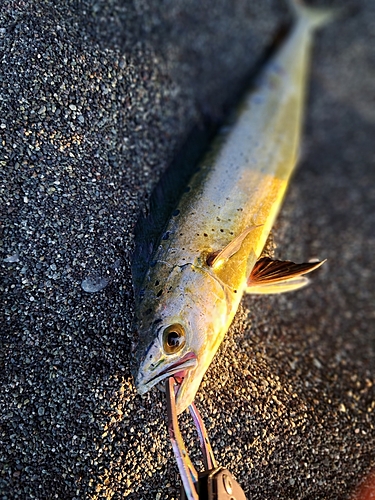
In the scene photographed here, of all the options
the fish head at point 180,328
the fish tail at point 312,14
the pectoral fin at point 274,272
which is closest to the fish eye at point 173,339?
the fish head at point 180,328

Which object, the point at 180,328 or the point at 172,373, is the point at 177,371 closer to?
the point at 172,373

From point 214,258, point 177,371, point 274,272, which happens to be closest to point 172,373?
point 177,371

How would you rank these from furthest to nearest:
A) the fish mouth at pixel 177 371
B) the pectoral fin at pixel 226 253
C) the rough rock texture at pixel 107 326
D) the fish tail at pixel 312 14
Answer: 1. the fish tail at pixel 312 14
2. the pectoral fin at pixel 226 253
3. the rough rock texture at pixel 107 326
4. the fish mouth at pixel 177 371

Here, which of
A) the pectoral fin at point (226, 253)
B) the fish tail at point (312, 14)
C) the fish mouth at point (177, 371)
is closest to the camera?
the fish mouth at point (177, 371)

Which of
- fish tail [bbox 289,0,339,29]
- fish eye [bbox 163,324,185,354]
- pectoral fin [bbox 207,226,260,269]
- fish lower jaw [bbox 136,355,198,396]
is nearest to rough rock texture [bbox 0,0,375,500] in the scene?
fish lower jaw [bbox 136,355,198,396]

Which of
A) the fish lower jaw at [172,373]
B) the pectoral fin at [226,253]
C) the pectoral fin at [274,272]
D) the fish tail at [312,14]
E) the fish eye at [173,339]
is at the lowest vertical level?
the fish lower jaw at [172,373]

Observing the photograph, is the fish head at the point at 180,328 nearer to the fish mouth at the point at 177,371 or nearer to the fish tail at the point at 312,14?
the fish mouth at the point at 177,371

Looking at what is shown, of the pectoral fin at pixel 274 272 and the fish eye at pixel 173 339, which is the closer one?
the fish eye at pixel 173 339

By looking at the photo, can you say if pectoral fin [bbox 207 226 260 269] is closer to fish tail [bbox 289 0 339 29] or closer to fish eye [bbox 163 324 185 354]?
fish eye [bbox 163 324 185 354]

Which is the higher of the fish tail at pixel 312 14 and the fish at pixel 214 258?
the fish tail at pixel 312 14
